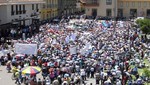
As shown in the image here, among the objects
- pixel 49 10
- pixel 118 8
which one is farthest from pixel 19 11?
pixel 118 8

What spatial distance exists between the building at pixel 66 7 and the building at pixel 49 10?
11.2ft

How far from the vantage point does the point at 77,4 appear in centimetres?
10269

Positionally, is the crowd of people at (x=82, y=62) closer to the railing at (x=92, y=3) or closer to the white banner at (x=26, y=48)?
the white banner at (x=26, y=48)

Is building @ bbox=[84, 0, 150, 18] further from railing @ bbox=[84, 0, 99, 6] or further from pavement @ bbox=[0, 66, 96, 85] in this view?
pavement @ bbox=[0, 66, 96, 85]

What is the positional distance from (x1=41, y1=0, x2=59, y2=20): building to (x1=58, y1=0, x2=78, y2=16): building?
11.2 feet

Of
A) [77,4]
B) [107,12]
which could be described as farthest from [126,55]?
[77,4]

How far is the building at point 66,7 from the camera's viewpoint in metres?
83.6

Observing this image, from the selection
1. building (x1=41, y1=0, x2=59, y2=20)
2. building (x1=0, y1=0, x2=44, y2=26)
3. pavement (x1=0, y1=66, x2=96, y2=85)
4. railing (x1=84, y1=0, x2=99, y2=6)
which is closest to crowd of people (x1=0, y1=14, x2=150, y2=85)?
pavement (x1=0, y1=66, x2=96, y2=85)

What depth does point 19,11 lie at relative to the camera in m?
54.8

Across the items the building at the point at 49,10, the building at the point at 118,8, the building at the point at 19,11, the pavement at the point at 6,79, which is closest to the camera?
the pavement at the point at 6,79

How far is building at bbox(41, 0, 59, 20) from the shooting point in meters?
69.9

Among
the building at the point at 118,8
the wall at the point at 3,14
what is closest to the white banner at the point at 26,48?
the wall at the point at 3,14

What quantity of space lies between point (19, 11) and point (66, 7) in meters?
34.3

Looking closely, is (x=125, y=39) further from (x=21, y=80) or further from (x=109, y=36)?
(x=21, y=80)
